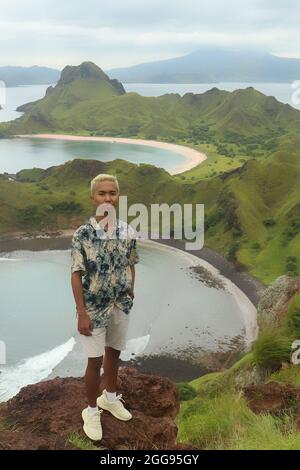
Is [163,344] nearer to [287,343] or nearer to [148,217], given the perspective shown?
[287,343]

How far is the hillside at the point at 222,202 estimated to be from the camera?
7856cm

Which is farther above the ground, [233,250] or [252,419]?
[252,419]

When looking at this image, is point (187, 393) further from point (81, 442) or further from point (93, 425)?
point (81, 442)

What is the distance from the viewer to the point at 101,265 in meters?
7.68

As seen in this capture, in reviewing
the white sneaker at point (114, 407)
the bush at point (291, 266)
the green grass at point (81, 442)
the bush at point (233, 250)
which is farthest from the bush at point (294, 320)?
the bush at point (233, 250)

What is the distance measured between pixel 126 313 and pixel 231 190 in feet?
300

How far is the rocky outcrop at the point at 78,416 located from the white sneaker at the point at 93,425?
0.12 m

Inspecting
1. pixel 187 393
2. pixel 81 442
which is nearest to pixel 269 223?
pixel 187 393

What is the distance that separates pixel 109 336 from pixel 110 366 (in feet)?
2.31

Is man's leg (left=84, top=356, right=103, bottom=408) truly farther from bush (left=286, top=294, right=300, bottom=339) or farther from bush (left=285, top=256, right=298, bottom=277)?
bush (left=285, top=256, right=298, bottom=277)

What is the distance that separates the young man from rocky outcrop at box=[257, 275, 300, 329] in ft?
110

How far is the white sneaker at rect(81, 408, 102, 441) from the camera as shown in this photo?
805 cm

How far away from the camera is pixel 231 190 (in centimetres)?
9725
